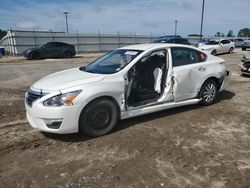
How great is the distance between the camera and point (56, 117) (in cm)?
382

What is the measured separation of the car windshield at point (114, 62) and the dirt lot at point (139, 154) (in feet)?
3.66

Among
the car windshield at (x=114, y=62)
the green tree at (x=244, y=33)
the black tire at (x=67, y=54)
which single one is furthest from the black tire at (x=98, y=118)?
the green tree at (x=244, y=33)

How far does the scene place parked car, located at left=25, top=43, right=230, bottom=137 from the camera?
12.8 ft

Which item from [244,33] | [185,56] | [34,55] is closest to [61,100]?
[185,56]

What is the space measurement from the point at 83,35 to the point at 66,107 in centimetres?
2829

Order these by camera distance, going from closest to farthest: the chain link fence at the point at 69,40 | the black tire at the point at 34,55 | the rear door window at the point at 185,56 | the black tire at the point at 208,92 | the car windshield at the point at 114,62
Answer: the car windshield at the point at 114,62 → the rear door window at the point at 185,56 → the black tire at the point at 208,92 → the black tire at the point at 34,55 → the chain link fence at the point at 69,40

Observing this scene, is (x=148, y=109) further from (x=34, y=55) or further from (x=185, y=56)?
(x=34, y=55)

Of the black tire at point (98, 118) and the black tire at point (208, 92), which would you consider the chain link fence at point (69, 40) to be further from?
the black tire at point (98, 118)

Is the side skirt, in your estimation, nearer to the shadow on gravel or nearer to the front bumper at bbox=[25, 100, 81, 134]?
the shadow on gravel

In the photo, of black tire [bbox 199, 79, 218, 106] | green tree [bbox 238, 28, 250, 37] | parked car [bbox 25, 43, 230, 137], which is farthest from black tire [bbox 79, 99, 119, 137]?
green tree [bbox 238, 28, 250, 37]

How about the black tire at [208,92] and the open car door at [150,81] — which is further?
the black tire at [208,92]

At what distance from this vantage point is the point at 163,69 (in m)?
5.15

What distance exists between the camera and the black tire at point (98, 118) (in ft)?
13.2

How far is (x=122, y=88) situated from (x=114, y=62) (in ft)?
2.74
